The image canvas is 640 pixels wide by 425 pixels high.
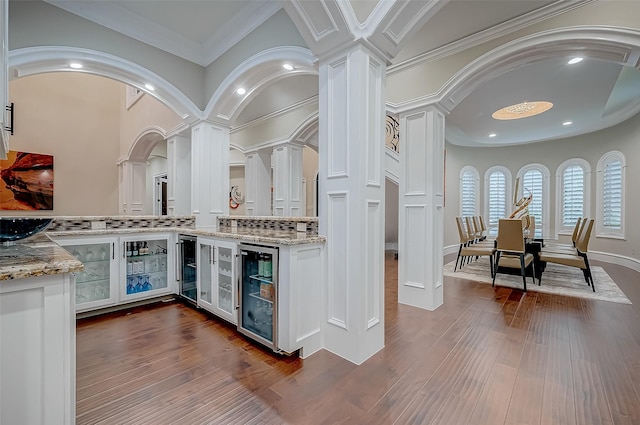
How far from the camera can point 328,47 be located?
2.29 meters

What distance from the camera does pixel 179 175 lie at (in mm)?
4805

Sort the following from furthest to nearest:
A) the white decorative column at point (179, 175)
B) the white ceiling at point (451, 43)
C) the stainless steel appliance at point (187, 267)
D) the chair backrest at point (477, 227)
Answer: the chair backrest at point (477, 227) → the white decorative column at point (179, 175) → the stainless steel appliance at point (187, 267) → the white ceiling at point (451, 43)

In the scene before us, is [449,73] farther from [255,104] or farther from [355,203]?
[255,104]

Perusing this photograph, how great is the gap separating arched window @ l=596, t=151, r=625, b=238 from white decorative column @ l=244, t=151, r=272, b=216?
7745 millimetres

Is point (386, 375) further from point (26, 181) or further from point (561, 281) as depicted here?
point (26, 181)

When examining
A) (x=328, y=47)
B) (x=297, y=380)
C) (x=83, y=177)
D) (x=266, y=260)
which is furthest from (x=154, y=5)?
(x=83, y=177)

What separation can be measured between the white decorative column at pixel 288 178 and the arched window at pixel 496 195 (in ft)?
20.4

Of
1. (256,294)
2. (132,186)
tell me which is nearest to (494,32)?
(256,294)

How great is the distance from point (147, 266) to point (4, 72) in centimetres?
253

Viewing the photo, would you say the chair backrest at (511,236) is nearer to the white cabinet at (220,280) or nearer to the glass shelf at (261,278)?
the glass shelf at (261,278)

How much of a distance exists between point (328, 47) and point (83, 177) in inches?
268

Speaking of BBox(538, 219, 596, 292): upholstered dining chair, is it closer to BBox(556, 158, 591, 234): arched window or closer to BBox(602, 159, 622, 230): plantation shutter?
BBox(602, 159, 622, 230): plantation shutter

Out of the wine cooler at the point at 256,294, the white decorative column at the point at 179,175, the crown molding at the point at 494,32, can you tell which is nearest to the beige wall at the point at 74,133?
the white decorative column at the point at 179,175

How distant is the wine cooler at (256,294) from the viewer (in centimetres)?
238
